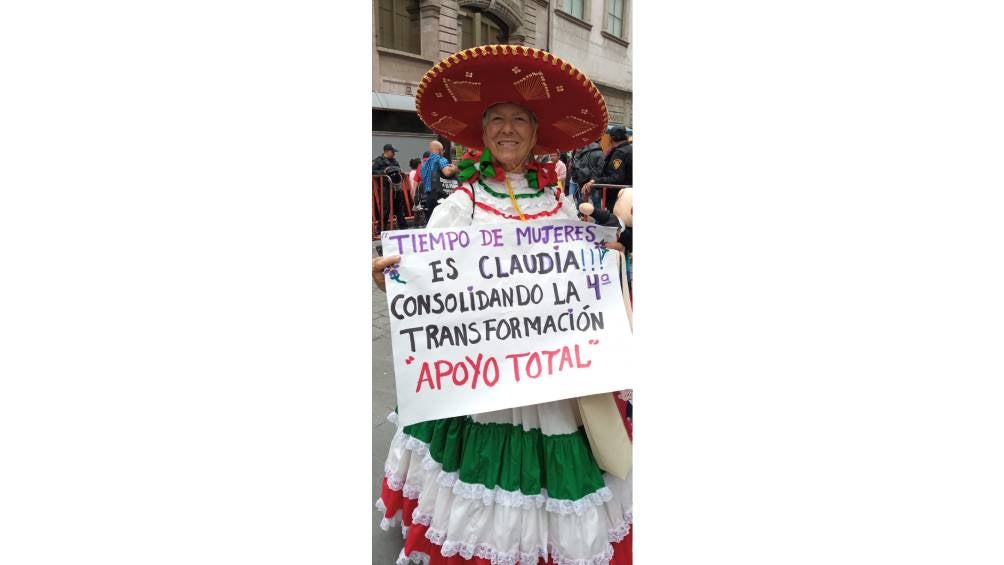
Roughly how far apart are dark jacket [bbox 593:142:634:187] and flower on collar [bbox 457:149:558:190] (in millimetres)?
3092

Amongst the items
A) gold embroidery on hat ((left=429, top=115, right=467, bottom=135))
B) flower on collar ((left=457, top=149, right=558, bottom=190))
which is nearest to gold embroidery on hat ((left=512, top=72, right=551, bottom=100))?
flower on collar ((left=457, top=149, right=558, bottom=190))

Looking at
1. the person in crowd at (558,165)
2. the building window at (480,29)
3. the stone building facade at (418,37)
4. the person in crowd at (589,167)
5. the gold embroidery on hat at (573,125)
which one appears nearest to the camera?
the gold embroidery on hat at (573,125)

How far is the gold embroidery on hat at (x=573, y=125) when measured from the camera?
212cm

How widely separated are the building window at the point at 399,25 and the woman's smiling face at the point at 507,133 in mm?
9063

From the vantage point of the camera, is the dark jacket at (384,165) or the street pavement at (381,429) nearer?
the street pavement at (381,429)

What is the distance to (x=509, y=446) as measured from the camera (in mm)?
1849

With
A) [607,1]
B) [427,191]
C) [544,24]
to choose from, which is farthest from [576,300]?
[544,24]

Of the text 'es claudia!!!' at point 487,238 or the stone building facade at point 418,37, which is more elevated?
the stone building facade at point 418,37

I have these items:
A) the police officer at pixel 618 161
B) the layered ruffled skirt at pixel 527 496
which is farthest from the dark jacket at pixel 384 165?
the layered ruffled skirt at pixel 527 496

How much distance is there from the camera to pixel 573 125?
2.18m

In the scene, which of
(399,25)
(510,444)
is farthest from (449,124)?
(399,25)

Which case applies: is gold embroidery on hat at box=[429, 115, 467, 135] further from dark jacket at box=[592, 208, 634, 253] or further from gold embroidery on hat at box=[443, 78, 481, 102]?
dark jacket at box=[592, 208, 634, 253]

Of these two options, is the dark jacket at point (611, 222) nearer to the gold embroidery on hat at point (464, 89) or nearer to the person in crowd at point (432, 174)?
the gold embroidery on hat at point (464, 89)

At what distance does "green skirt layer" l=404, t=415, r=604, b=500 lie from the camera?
5.85 feet
